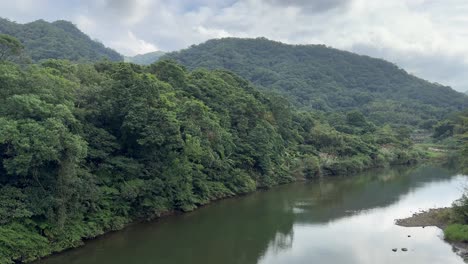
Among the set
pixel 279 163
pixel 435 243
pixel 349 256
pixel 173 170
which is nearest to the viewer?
pixel 349 256

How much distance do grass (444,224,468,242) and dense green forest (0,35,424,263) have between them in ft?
61.2

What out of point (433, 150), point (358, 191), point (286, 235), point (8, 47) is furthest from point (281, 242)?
point (433, 150)

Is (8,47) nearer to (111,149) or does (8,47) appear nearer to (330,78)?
(111,149)

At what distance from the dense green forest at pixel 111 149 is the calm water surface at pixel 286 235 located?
5.60 feet

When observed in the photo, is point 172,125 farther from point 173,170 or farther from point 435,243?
point 435,243

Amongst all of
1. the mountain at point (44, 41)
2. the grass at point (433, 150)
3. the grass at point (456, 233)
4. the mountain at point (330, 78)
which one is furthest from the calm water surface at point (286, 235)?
the mountain at point (330, 78)

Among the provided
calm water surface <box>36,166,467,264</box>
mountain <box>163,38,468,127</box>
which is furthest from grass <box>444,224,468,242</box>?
mountain <box>163,38,468,127</box>

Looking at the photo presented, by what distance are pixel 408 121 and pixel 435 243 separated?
9343cm

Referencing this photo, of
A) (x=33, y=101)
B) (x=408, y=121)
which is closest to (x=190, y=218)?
(x=33, y=101)

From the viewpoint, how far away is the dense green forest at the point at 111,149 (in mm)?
20547

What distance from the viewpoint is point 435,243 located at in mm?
25328

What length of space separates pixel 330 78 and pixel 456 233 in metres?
131

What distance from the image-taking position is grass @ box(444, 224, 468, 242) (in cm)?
2491

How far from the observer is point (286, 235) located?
27750 millimetres
